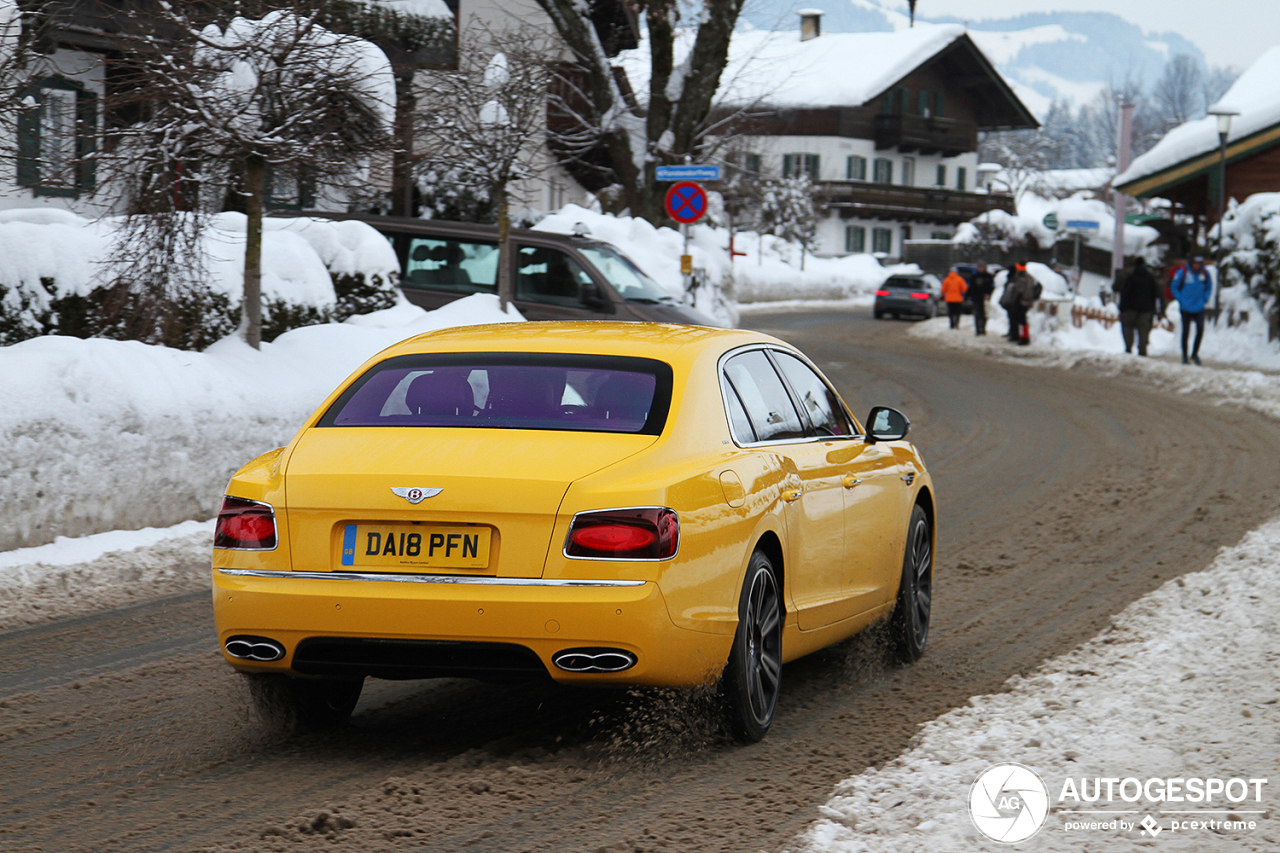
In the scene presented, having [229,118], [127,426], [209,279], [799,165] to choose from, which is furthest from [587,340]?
[799,165]

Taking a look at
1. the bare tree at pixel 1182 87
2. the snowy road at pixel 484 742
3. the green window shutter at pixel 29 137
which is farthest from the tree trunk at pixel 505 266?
the bare tree at pixel 1182 87

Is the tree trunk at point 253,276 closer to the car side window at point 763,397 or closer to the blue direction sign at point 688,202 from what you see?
the car side window at point 763,397

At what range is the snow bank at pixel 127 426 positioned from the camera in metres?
9.26

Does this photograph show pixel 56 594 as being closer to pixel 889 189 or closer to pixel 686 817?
pixel 686 817

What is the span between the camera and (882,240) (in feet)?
282

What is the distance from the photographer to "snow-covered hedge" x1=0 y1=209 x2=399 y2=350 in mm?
11758

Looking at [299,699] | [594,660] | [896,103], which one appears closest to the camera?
[594,660]

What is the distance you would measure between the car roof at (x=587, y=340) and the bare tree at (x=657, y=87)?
2531cm


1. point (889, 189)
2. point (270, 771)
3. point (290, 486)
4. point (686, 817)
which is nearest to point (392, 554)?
point (290, 486)

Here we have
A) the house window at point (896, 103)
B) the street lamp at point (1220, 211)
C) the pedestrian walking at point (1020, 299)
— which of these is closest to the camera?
the street lamp at point (1220, 211)

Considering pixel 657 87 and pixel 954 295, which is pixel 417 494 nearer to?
pixel 657 87

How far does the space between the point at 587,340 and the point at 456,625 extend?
1.48 meters

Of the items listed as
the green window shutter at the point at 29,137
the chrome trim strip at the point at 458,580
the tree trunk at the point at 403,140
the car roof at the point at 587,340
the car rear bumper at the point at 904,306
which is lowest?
the chrome trim strip at the point at 458,580

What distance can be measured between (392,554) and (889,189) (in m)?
80.1
